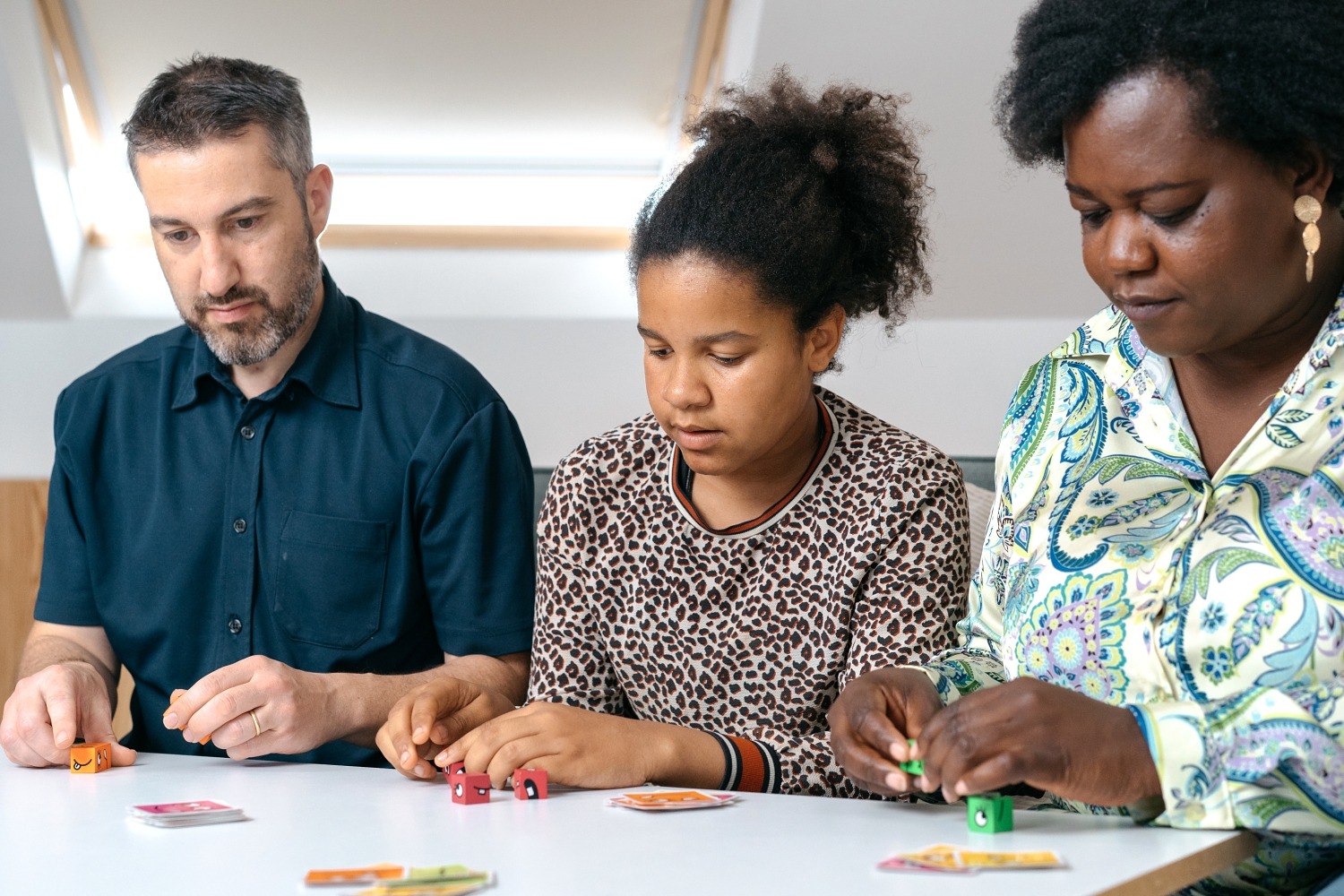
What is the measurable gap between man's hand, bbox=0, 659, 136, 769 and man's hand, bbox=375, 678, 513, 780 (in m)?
0.31

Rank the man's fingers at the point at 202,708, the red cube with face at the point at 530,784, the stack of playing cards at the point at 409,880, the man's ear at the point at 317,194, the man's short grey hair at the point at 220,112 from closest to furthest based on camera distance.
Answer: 1. the stack of playing cards at the point at 409,880
2. the red cube with face at the point at 530,784
3. the man's fingers at the point at 202,708
4. the man's short grey hair at the point at 220,112
5. the man's ear at the point at 317,194

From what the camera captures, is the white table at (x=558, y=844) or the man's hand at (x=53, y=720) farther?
the man's hand at (x=53, y=720)

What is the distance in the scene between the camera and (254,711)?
4.84ft

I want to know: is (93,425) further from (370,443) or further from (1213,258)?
(1213,258)

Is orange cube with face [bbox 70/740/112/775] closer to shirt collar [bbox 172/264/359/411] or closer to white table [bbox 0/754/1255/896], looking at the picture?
white table [bbox 0/754/1255/896]

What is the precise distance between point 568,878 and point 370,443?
1106 millimetres

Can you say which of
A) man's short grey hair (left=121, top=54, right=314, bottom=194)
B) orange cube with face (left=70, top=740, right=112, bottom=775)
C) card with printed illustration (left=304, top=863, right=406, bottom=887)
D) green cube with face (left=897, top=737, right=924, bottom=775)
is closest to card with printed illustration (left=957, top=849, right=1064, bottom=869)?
green cube with face (left=897, top=737, right=924, bottom=775)

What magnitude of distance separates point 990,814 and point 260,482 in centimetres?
124

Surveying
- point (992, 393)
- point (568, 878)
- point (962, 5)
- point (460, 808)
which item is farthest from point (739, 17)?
point (568, 878)

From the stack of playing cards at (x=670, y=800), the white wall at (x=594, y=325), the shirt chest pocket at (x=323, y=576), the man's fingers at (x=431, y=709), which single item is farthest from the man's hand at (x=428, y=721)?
the white wall at (x=594, y=325)

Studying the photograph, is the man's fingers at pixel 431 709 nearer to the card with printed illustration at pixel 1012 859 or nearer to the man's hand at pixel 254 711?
the man's hand at pixel 254 711

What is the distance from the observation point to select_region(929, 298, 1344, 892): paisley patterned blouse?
1.10 meters

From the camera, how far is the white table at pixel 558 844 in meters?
0.98

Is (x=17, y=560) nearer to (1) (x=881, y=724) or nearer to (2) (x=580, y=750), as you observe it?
(2) (x=580, y=750)
